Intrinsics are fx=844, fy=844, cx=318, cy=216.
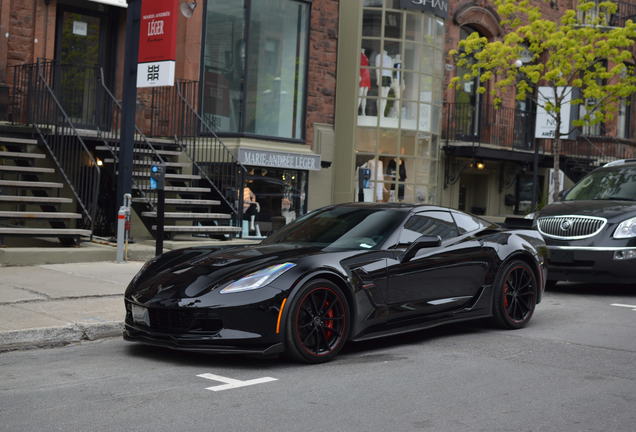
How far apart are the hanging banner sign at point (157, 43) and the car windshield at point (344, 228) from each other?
223 inches

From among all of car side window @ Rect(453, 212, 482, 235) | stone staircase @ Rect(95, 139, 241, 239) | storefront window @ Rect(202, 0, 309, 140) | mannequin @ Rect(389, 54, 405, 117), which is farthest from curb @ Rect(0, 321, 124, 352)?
mannequin @ Rect(389, 54, 405, 117)

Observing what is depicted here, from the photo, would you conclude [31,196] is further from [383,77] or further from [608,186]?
→ [383,77]

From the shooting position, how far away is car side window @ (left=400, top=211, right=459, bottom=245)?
7.96 metres

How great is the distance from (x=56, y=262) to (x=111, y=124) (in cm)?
405

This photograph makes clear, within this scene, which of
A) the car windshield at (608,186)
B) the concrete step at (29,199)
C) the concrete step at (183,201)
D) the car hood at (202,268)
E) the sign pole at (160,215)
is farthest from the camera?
the concrete step at (183,201)

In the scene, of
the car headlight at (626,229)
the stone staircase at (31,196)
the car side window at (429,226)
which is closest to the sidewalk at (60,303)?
the stone staircase at (31,196)

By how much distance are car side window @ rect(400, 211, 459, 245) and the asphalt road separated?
1.02 metres

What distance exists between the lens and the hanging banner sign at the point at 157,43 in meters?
13.4

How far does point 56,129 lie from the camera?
14812 millimetres

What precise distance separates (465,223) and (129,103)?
7.05 metres

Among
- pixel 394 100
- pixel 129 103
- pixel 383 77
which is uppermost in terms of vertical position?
pixel 383 77

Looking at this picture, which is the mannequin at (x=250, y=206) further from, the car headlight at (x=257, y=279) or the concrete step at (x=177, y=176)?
the car headlight at (x=257, y=279)

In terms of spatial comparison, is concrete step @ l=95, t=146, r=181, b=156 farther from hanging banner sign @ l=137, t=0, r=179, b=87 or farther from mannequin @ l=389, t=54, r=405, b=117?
mannequin @ l=389, t=54, r=405, b=117

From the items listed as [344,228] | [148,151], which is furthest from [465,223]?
[148,151]
